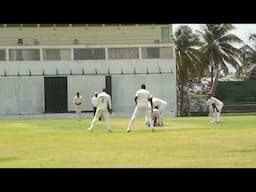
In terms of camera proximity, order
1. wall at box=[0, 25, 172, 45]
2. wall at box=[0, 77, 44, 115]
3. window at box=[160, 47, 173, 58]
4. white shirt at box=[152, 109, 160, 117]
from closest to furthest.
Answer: white shirt at box=[152, 109, 160, 117]
wall at box=[0, 77, 44, 115]
window at box=[160, 47, 173, 58]
wall at box=[0, 25, 172, 45]

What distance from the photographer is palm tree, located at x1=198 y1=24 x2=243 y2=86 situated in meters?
59.3

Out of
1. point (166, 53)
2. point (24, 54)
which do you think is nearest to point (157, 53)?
point (166, 53)

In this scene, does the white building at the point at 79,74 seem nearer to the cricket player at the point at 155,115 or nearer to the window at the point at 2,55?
the window at the point at 2,55

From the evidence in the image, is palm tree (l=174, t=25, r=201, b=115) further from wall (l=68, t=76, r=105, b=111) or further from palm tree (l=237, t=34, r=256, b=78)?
wall (l=68, t=76, r=105, b=111)

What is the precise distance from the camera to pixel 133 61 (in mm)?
51688

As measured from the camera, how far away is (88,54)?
5247cm

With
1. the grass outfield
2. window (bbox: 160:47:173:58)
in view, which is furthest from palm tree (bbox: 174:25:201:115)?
the grass outfield

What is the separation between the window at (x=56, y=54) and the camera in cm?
5209

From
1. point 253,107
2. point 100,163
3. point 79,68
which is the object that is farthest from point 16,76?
point 100,163

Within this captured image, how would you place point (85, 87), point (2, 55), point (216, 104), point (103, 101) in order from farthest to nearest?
point (2, 55)
point (85, 87)
point (216, 104)
point (103, 101)

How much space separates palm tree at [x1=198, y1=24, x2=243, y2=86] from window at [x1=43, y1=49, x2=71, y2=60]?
48.2ft

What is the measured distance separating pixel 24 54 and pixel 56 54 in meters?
2.74

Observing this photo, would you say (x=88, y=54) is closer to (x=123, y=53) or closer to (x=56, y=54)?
(x=56, y=54)
